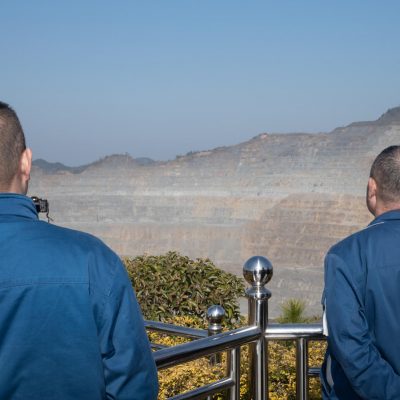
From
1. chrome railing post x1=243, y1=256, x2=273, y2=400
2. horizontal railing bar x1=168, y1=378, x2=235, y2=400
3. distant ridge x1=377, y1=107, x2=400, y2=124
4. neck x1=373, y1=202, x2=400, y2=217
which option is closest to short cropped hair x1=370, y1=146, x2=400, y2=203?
neck x1=373, y1=202, x2=400, y2=217

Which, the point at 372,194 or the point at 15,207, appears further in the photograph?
the point at 372,194

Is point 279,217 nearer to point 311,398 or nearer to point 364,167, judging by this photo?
point 364,167

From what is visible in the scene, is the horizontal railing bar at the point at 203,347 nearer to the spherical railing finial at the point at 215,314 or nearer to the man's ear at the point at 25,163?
the spherical railing finial at the point at 215,314

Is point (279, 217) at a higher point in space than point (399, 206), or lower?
lower

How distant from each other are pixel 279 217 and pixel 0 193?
114 ft

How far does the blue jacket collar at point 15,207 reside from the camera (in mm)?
1387

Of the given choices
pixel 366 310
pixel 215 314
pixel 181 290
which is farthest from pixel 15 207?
pixel 181 290

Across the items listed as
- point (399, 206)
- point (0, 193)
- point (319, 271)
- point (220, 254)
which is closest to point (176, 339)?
point (399, 206)

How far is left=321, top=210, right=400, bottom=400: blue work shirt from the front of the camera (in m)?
1.87

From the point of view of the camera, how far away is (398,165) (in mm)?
1971

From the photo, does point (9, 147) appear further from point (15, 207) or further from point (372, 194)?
Result: point (372, 194)

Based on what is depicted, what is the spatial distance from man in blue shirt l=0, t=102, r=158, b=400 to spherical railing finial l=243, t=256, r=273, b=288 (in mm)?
1409

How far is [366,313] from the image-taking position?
6.25 ft

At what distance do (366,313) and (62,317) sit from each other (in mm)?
894
